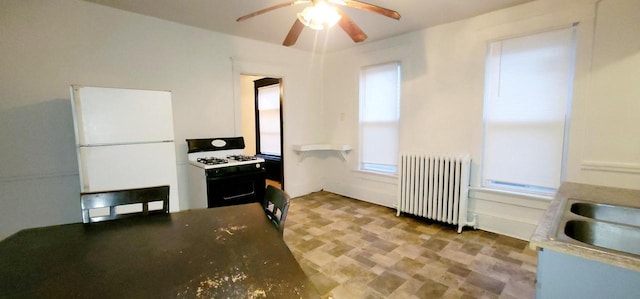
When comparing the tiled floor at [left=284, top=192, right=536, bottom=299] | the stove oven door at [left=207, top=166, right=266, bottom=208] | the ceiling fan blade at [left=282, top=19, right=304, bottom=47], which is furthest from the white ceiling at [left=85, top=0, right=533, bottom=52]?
the tiled floor at [left=284, top=192, right=536, bottom=299]

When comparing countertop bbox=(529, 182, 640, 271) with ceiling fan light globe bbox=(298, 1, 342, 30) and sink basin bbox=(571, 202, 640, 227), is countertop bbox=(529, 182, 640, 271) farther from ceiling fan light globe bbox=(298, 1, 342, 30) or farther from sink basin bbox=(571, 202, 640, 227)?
ceiling fan light globe bbox=(298, 1, 342, 30)

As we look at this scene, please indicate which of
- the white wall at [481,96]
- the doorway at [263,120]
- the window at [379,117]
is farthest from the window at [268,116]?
the window at [379,117]

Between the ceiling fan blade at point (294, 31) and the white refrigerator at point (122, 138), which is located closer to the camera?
the ceiling fan blade at point (294, 31)

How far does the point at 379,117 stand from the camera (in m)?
3.97

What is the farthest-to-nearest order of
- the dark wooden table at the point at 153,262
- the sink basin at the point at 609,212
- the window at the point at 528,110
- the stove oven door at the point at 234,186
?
the stove oven door at the point at 234,186 → the window at the point at 528,110 → the sink basin at the point at 609,212 → the dark wooden table at the point at 153,262

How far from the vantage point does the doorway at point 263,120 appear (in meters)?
5.50

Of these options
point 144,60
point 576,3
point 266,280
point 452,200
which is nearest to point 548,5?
point 576,3

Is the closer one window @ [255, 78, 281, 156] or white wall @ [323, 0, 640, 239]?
white wall @ [323, 0, 640, 239]

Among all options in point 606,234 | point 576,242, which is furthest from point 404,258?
point 576,242

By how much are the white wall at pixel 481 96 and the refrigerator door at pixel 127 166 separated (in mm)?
2720

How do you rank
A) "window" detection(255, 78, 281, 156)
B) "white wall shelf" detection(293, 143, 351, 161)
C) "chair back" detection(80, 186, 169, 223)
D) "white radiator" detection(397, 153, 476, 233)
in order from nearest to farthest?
"chair back" detection(80, 186, 169, 223)
"white radiator" detection(397, 153, 476, 233)
"white wall shelf" detection(293, 143, 351, 161)
"window" detection(255, 78, 281, 156)

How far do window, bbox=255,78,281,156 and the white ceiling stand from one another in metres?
1.82

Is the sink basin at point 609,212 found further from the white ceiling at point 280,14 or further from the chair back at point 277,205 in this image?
the white ceiling at point 280,14

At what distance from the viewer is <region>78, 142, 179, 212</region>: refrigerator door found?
7.30 feet
